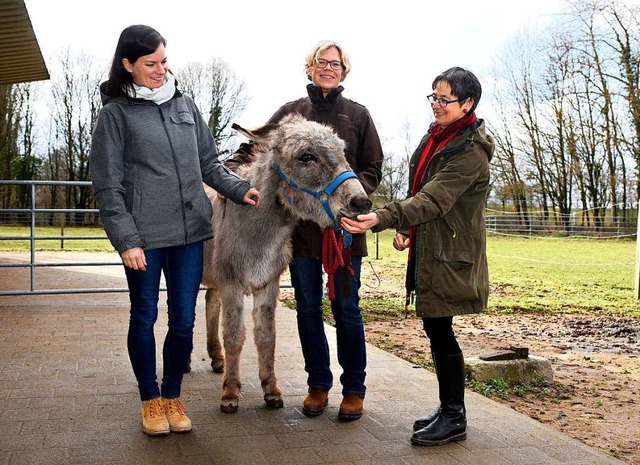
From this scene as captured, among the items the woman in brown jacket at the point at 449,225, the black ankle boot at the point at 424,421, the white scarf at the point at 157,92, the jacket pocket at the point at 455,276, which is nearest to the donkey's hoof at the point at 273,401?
the black ankle boot at the point at 424,421

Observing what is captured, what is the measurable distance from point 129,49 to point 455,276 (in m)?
2.05

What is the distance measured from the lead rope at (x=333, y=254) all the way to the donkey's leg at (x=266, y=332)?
1.72ft

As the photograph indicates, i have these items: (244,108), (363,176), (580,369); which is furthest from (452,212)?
(244,108)

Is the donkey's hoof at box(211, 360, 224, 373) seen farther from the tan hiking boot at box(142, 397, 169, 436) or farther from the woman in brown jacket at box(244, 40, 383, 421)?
the tan hiking boot at box(142, 397, 169, 436)

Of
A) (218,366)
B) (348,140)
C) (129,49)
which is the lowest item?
(218,366)

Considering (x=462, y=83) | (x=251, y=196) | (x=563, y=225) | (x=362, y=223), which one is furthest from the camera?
(x=563, y=225)

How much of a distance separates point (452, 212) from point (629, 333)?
5.15m

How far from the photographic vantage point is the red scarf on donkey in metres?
3.74

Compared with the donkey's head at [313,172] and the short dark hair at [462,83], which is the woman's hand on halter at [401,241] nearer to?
the donkey's head at [313,172]

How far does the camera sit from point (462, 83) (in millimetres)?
3646

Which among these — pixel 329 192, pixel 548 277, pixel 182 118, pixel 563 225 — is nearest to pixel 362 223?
pixel 329 192

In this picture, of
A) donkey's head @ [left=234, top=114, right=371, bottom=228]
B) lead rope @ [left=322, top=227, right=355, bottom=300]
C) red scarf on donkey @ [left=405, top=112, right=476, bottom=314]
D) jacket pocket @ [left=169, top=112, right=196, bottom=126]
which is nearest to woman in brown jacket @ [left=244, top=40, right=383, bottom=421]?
lead rope @ [left=322, top=227, right=355, bottom=300]

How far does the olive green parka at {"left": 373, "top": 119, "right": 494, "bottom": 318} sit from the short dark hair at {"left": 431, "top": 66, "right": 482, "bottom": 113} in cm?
17

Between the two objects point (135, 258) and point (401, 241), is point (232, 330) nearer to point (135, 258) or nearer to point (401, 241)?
point (135, 258)
